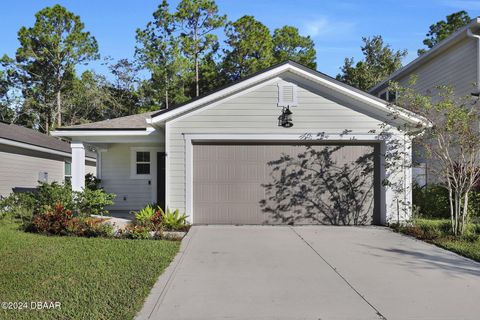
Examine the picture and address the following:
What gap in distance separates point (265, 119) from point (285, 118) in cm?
52

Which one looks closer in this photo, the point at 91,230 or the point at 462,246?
the point at 462,246

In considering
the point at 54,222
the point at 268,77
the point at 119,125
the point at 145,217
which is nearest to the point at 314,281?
the point at 145,217

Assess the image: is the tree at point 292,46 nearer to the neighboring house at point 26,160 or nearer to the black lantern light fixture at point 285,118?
the neighboring house at point 26,160

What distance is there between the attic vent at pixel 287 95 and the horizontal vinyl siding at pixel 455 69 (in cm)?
412

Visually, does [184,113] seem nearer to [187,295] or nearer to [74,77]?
[187,295]

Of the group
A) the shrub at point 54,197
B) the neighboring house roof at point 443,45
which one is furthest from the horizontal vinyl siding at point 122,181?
the neighboring house roof at point 443,45

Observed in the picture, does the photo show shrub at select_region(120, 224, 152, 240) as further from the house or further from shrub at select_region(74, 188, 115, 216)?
shrub at select_region(74, 188, 115, 216)

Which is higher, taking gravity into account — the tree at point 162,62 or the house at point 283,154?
the tree at point 162,62

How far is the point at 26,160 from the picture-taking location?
16.5 m

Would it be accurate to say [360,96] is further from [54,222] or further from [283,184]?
[54,222]

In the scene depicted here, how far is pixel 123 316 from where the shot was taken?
4.49 meters

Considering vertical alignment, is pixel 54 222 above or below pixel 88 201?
below

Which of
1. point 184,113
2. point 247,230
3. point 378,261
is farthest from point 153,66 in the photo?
point 378,261

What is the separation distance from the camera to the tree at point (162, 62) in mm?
30891
